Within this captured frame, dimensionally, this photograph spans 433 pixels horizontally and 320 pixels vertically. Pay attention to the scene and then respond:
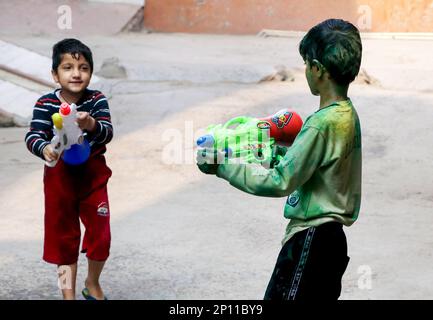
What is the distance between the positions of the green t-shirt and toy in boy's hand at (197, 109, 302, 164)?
76 millimetres

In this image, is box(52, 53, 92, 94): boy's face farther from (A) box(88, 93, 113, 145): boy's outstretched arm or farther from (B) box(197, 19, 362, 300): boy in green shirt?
(B) box(197, 19, 362, 300): boy in green shirt

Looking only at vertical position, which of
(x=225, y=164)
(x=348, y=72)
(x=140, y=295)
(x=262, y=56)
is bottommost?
(x=140, y=295)

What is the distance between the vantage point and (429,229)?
621cm

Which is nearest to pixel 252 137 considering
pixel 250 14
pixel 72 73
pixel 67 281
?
pixel 72 73

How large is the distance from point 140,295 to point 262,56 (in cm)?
625

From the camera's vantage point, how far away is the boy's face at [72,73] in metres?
4.52

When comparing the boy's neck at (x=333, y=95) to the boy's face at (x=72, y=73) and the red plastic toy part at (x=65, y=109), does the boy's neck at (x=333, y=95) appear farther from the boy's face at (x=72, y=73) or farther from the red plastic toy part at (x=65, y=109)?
the boy's face at (x=72, y=73)

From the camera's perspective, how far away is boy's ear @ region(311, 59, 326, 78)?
3.35 meters

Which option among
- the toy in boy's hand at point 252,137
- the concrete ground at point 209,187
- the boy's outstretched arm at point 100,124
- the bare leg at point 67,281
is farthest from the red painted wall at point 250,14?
the toy in boy's hand at point 252,137

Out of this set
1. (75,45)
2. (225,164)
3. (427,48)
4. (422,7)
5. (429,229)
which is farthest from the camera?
(422,7)

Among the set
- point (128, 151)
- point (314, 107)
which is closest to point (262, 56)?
point (314, 107)

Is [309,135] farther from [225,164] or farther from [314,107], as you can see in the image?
[314,107]

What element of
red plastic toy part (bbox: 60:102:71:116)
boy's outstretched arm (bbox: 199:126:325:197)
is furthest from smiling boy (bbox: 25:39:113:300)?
boy's outstretched arm (bbox: 199:126:325:197)

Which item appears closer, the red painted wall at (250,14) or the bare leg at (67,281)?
the bare leg at (67,281)
